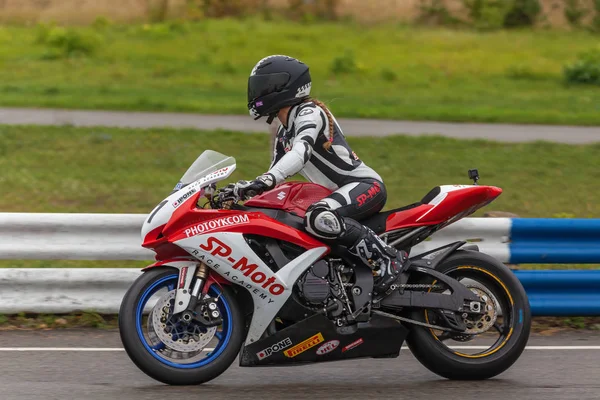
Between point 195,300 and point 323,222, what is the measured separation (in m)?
0.85

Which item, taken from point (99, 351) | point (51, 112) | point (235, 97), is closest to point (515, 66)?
point (235, 97)

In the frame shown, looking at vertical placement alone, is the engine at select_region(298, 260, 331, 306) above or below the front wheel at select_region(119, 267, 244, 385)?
above

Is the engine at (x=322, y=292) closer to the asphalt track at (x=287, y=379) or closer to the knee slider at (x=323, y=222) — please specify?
the knee slider at (x=323, y=222)

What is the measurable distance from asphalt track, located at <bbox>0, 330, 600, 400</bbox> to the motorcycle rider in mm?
637

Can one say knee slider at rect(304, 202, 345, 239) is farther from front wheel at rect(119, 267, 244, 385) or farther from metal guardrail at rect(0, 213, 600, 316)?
metal guardrail at rect(0, 213, 600, 316)

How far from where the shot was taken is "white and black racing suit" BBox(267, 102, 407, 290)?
19.2 feet

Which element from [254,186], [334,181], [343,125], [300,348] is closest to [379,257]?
[334,181]

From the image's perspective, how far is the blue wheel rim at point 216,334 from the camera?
5805 mm

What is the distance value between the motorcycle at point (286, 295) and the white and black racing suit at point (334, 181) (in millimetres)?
99

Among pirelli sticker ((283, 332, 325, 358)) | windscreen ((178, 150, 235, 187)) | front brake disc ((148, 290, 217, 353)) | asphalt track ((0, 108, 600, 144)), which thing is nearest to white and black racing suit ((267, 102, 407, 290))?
windscreen ((178, 150, 235, 187))

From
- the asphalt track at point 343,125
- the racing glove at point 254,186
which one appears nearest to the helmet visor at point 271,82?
the racing glove at point 254,186


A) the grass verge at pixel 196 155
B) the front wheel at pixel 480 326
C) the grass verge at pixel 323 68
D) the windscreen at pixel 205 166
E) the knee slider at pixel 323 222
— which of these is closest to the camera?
the knee slider at pixel 323 222

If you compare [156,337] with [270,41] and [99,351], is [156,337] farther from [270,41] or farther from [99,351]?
[270,41]

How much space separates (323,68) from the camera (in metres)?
26.2
